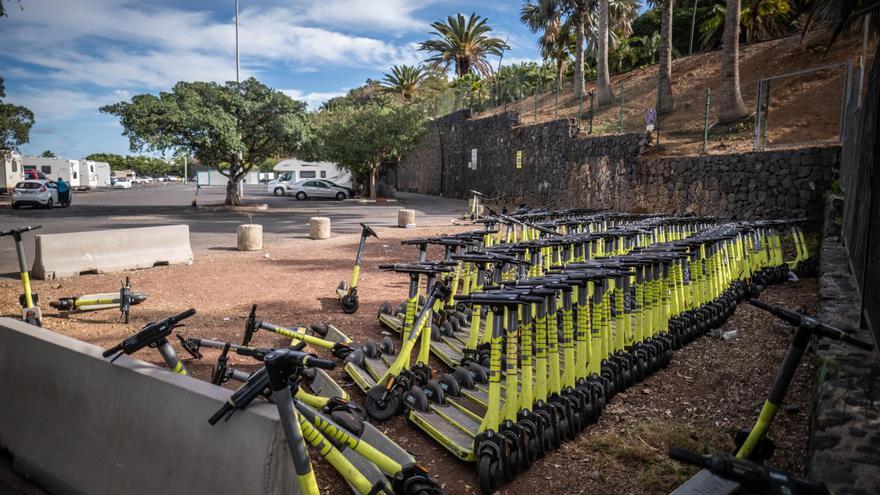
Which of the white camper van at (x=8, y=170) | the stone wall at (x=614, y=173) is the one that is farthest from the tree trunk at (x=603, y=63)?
the white camper van at (x=8, y=170)

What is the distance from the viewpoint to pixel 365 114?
3275cm

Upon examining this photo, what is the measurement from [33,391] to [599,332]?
153 inches

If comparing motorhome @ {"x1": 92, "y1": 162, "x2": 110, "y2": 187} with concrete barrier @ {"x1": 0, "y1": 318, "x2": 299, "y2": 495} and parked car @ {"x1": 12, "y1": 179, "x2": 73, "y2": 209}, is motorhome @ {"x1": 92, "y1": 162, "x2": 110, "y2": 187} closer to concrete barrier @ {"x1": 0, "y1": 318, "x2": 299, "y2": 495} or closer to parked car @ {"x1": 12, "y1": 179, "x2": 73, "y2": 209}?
parked car @ {"x1": 12, "y1": 179, "x2": 73, "y2": 209}

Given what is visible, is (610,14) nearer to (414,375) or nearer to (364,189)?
(364,189)

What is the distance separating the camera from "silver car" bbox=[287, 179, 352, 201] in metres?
36.3

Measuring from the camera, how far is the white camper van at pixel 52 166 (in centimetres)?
5284

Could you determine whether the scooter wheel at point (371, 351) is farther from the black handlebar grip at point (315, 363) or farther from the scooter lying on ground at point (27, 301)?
the scooter lying on ground at point (27, 301)

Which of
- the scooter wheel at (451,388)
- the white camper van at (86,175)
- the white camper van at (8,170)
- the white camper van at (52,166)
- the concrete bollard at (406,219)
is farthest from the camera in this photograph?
the white camper van at (86,175)

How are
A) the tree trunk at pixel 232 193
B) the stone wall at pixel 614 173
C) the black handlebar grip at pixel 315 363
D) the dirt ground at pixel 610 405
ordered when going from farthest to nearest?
the tree trunk at pixel 232 193 → the stone wall at pixel 614 173 → the dirt ground at pixel 610 405 → the black handlebar grip at pixel 315 363

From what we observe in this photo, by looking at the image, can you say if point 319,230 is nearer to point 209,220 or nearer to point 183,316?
point 209,220

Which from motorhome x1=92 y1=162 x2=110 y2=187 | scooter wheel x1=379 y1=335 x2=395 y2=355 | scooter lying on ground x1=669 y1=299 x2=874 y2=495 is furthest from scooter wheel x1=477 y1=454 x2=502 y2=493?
motorhome x1=92 y1=162 x2=110 y2=187

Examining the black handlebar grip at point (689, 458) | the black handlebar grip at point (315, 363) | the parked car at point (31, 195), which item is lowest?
the black handlebar grip at point (689, 458)

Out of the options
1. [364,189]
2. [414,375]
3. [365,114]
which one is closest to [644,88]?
[365,114]

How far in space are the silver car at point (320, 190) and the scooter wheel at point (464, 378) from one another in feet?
105
